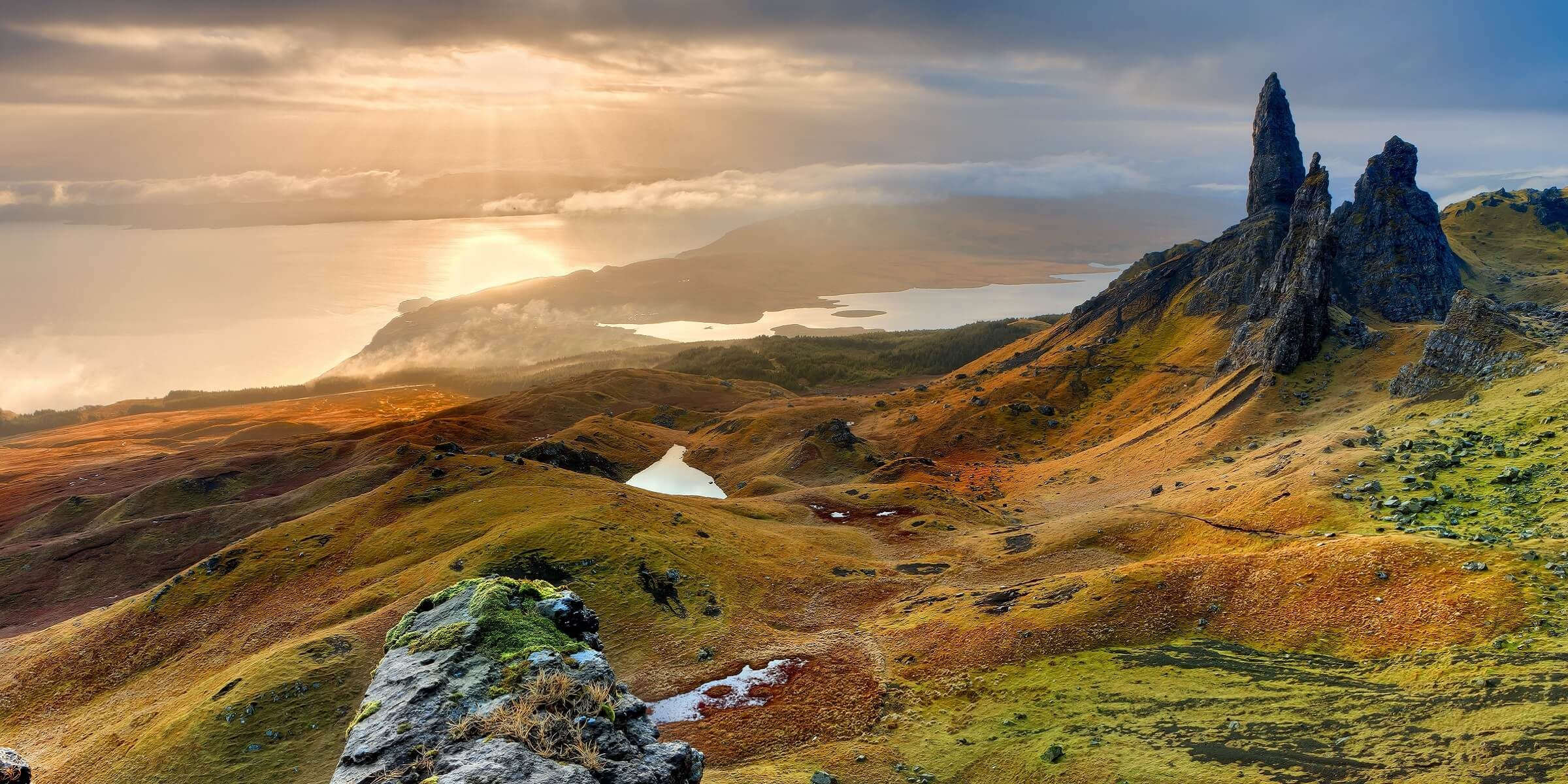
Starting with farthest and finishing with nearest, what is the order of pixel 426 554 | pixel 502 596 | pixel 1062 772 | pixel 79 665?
1. pixel 426 554
2. pixel 79 665
3. pixel 1062 772
4. pixel 502 596

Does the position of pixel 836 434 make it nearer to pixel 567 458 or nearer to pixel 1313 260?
pixel 567 458

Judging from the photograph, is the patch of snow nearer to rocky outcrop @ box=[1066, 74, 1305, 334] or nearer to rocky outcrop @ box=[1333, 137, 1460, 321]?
rocky outcrop @ box=[1333, 137, 1460, 321]

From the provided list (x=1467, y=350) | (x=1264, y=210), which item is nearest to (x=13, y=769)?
(x=1467, y=350)

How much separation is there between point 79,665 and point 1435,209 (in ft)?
874

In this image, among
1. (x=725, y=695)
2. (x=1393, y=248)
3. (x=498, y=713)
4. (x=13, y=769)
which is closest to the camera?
(x=498, y=713)

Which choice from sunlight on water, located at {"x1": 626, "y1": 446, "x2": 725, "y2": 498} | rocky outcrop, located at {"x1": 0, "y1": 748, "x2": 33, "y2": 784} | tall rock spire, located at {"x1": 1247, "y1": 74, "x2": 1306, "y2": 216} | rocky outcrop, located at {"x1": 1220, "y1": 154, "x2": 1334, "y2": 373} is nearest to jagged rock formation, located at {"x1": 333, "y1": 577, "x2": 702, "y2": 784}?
rocky outcrop, located at {"x1": 0, "y1": 748, "x2": 33, "y2": 784}

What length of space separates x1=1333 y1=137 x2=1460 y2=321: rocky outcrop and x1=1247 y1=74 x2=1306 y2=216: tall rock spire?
1689 centimetres

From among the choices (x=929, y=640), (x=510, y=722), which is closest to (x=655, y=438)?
(x=929, y=640)

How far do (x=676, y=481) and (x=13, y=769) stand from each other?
12817cm

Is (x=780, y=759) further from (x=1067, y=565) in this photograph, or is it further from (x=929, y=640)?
(x=1067, y=565)

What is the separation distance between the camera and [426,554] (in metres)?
68.5

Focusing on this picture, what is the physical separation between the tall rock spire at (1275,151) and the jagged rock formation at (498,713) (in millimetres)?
225132

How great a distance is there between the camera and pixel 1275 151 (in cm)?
19725

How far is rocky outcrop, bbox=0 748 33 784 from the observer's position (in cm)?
1591
